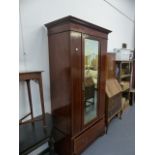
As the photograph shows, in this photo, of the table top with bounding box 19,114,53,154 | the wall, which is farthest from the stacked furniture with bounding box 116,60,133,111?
the table top with bounding box 19,114,53,154

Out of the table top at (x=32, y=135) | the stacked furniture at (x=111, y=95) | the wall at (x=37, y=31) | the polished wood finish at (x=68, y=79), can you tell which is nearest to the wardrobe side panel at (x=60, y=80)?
the polished wood finish at (x=68, y=79)

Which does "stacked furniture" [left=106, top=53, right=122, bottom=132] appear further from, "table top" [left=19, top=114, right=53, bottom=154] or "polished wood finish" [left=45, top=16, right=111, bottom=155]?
"table top" [left=19, top=114, right=53, bottom=154]

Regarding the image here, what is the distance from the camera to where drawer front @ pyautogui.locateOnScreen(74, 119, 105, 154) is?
2.01 metres

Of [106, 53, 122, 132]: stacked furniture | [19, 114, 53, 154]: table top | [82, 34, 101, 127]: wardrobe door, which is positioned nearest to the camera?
[19, 114, 53, 154]: table top

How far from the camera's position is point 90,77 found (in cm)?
221

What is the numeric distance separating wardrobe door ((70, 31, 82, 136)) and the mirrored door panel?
154mm

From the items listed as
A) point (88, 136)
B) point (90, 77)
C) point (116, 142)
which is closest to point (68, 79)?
point (90, 77)

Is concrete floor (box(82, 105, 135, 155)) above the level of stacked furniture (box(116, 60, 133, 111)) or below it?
below

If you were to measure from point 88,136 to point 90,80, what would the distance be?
913 millimetres

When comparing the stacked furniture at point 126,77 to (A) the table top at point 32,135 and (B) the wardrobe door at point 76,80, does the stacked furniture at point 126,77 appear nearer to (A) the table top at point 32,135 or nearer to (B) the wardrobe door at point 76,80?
(B) the wardrobe door at point 76,80

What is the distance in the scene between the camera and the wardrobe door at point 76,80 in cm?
173
